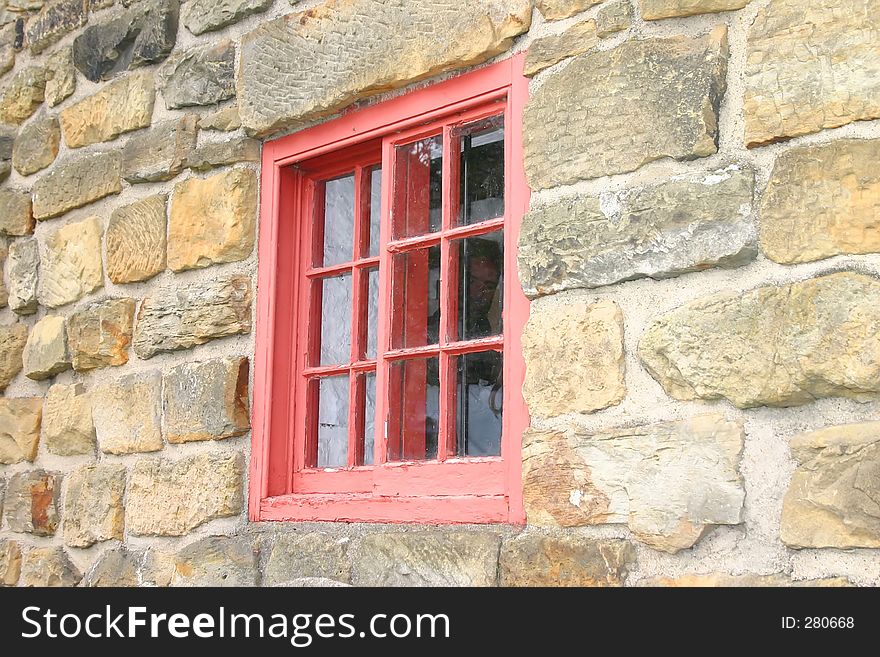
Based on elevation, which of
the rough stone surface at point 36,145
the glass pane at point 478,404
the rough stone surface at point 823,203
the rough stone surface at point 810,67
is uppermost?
the rough stone surface at point 36,145

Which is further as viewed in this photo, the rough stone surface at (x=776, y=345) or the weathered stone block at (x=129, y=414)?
the weathered stone block at (x=129, y=414)

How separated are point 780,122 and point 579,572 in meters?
0.94

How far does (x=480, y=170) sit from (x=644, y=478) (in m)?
0.92

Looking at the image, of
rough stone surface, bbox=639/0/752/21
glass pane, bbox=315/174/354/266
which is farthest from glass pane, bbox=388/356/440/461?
rough stone surface, bbox=639/0/752/21

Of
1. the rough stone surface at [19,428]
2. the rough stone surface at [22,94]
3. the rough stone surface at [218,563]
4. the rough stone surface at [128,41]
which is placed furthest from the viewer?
the rough stone surface at [22,94]

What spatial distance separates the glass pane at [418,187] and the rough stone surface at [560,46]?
0.39 meters

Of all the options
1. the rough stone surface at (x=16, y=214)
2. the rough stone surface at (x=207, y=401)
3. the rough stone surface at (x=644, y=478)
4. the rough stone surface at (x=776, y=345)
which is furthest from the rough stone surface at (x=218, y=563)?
the rough stone surface at (x=16, y=214)

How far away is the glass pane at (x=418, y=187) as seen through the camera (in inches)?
111

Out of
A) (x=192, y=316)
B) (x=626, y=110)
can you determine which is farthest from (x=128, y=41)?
(x=626, y=110)

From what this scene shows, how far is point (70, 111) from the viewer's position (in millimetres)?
3674

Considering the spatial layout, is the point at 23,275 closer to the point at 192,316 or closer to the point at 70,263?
the point at 70,263

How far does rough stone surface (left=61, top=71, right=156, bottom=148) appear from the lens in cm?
342

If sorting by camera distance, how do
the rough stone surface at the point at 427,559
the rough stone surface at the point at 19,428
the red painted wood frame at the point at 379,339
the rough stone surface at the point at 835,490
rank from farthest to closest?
the rough stone surface at the point at 19,428
the red painted wood frame at the point at 379,339
the rough stone surface at the point at 427,559
the rough stone surface at the point at 835,490

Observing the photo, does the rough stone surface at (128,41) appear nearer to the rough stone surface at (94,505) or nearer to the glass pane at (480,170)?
the glass pane at (480,170)
